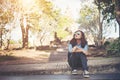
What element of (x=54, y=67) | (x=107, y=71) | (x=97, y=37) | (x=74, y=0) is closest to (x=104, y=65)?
(x=107, y=71)

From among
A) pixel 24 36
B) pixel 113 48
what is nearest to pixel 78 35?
pixel 113 48

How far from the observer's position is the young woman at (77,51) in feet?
15.2

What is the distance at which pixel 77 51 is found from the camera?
4.65 meters

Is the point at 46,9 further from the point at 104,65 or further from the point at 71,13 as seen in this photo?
the point at 104,65

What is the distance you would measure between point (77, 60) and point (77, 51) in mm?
133

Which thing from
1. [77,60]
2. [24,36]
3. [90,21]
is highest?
[90,21]

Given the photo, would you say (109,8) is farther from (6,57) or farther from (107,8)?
(6,57)

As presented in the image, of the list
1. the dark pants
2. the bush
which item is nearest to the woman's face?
the dark pants

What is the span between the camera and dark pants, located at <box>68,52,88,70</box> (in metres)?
4.61

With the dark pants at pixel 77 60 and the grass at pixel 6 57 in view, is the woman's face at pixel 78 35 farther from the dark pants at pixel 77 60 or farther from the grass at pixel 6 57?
the grass at pixel 6 57

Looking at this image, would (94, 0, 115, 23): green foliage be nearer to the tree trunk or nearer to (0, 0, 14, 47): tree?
the tree trunk

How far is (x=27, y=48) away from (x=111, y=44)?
128cm

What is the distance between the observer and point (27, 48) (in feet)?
15.9

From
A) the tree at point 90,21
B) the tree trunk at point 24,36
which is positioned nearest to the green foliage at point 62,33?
the tree at point 90,21
